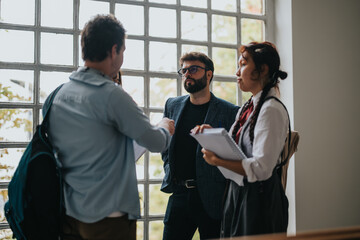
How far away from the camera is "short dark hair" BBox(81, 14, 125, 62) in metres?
1.60

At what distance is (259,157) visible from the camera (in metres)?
1.71

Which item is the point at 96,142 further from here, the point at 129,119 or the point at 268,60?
the point at 268,60

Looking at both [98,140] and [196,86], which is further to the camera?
[196,86]

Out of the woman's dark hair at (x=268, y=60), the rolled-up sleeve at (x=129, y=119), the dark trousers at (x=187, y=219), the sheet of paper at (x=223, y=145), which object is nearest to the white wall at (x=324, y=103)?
the dark trousers at (x=187, y=219)

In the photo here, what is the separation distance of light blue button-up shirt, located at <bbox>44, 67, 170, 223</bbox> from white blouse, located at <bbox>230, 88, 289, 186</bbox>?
0.49m

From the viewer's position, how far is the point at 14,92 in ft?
8.54

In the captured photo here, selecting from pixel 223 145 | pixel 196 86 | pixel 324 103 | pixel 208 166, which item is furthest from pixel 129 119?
pixel 324 103

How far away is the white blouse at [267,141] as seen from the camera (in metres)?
1.70

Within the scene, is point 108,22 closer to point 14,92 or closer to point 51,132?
point 51,132

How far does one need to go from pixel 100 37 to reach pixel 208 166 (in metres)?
1.15

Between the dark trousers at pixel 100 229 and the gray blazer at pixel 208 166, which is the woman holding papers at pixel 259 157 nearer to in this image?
the gray blazer at pixel 208 166

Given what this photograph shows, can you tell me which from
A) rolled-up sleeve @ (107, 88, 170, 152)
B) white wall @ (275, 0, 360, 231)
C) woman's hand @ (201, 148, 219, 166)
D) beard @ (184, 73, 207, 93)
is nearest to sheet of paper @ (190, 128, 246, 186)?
woman's hand @ (201, 148, 219, 166)

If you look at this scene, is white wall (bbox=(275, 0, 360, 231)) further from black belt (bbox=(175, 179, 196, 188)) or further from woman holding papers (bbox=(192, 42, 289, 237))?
woman holding papers (bbox=(192, 42, 289, 237))

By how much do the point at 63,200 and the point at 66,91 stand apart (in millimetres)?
466
